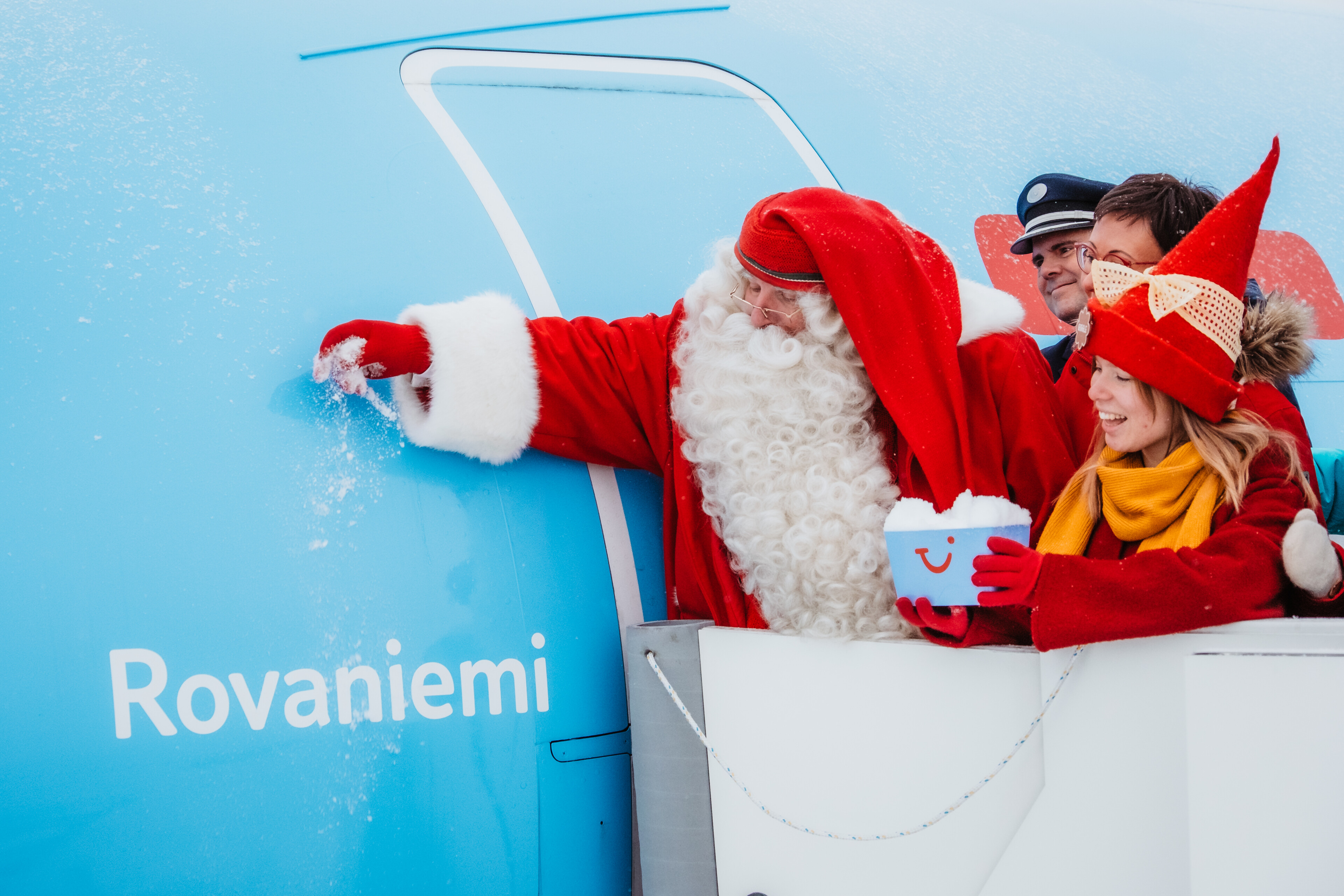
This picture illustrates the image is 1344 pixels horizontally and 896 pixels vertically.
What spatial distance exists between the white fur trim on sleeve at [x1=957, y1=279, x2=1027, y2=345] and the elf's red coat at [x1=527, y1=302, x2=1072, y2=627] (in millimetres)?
16

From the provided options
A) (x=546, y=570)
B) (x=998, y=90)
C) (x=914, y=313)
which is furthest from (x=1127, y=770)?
(x=998, y=90)

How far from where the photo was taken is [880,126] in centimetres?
199

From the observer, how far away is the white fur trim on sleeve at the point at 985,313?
1533mm

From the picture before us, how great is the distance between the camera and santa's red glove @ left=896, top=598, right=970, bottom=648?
1.21 meters

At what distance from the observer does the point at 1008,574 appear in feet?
3.81

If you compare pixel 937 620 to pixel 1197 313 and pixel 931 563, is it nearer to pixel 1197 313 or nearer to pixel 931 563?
pixel 931 563

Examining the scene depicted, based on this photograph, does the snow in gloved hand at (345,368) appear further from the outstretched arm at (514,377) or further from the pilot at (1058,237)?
the pilot at (1058,237)

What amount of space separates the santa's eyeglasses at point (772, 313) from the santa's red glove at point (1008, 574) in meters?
0.51

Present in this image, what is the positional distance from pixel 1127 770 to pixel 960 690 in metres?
0.20

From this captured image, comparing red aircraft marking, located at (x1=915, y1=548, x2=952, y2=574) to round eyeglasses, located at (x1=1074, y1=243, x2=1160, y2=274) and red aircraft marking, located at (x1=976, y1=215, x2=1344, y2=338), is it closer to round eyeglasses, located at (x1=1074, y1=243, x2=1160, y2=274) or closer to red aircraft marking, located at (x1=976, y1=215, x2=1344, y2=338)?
round eyeglasses, located at (x1=1074, y1=243, x2=1160, y2=274)

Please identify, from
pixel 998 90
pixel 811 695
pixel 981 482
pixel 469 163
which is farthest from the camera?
pixel 998 90

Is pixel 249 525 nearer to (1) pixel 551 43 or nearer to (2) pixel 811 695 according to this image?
(2) pixel 811 695

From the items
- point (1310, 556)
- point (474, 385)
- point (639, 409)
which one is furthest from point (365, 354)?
point (1310, 556)

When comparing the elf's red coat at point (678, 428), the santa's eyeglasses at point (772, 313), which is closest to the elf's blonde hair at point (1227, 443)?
the elf's red coat at point (678, 428)
